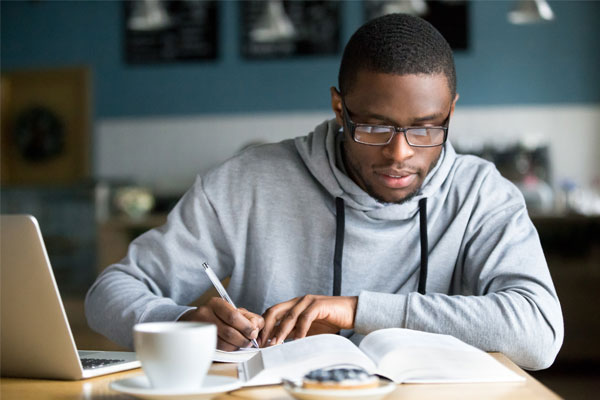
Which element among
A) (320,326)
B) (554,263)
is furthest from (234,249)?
(554,263)

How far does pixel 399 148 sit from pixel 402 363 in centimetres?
49

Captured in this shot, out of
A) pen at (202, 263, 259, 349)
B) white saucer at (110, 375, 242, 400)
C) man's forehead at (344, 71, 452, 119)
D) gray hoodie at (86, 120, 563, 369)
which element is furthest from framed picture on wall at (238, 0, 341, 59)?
white saucer at (110, 375, 242, 400)

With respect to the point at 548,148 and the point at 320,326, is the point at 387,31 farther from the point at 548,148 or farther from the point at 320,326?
the point at 548,148

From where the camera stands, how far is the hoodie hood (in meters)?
1.49

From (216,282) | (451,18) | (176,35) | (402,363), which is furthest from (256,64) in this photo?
(402,363)

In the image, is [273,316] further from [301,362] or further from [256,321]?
[301,362]

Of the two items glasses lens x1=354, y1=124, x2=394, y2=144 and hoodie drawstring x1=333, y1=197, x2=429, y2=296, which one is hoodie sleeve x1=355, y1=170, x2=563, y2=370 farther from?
glasses lens x1=354, y1=124, x2=394, y2=144

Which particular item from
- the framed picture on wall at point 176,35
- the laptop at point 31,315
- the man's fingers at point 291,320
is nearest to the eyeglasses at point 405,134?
the man's fingers at point 291,320

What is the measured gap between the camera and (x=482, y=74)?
18.4 ft

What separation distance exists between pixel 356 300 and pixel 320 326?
9 cm

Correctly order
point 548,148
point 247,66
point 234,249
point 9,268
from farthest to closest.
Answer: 1. point 247,66
2. point 548,148
3. point 234,249
4. point 9,268

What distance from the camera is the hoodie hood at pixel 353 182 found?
4.87ft

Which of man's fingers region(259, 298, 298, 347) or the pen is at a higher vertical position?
the pen

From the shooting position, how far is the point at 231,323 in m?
1.11
